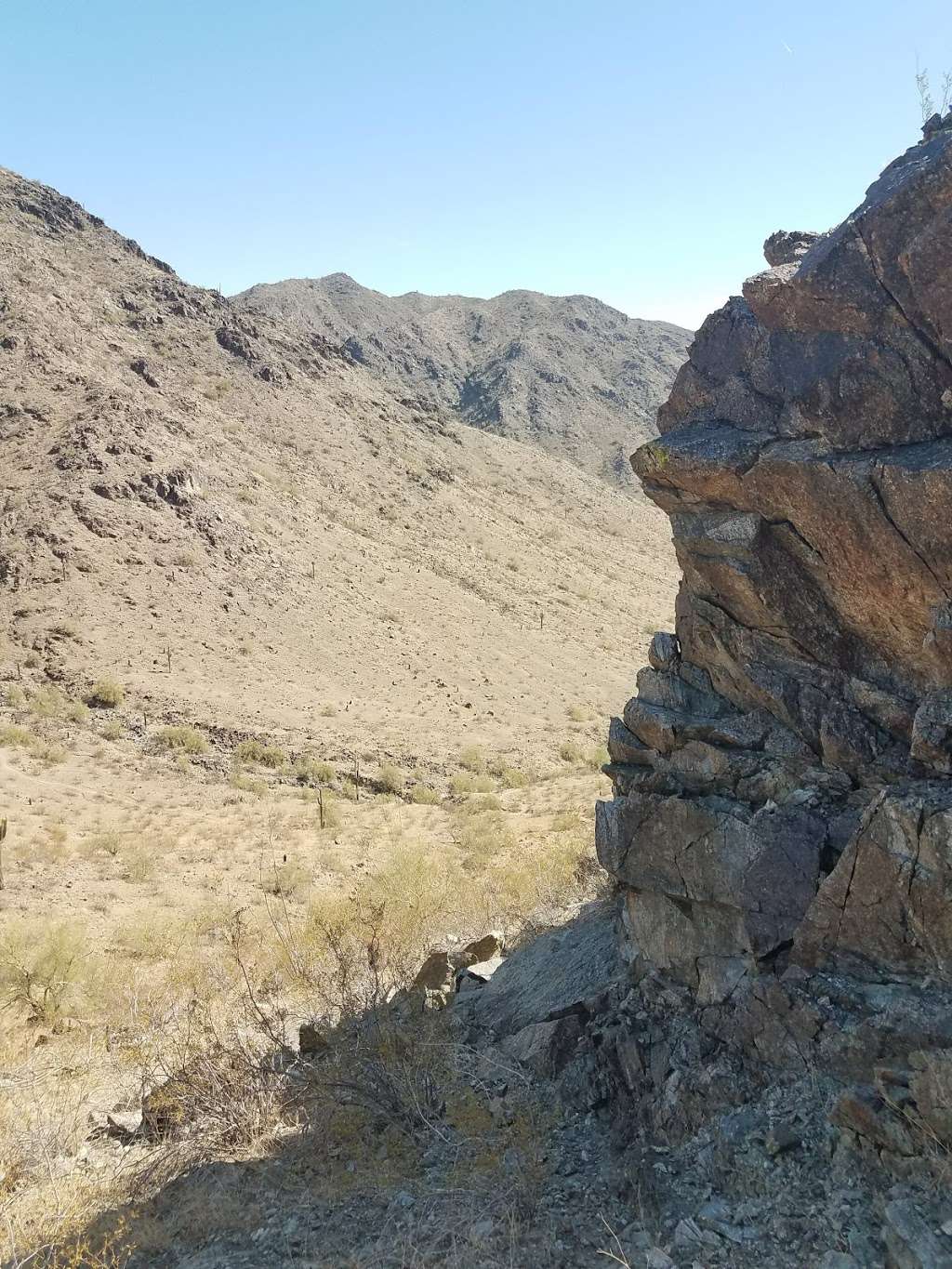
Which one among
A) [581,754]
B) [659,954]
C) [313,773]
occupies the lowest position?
[313,773]

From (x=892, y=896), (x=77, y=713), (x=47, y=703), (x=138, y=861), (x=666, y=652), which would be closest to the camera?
(x=892, y=896)

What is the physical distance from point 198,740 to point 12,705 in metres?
5.21

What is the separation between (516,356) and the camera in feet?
293

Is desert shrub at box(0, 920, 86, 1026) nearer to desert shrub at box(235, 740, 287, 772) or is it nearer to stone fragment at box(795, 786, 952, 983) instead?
stone fragment at box(795, 786, 952, 983)

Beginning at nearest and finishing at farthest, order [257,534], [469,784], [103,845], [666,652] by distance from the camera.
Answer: [666,652] < [103,845] < [469,784] < [257,534]

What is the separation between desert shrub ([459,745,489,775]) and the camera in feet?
73.6

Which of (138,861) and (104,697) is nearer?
(138,861)

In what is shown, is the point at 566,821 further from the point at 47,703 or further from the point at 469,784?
the point at 47,703

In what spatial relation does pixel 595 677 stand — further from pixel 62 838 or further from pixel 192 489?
pixel 62 838

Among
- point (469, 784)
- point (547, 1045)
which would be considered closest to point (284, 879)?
point (469, 784)

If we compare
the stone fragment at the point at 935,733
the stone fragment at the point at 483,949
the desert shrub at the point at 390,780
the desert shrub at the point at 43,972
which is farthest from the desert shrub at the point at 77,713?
Answer: the stone fragment at the point at 935,733

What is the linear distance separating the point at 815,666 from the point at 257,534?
30777mm

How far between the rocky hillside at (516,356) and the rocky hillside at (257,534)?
22.9 meters

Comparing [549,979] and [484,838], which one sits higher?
[549,979]
